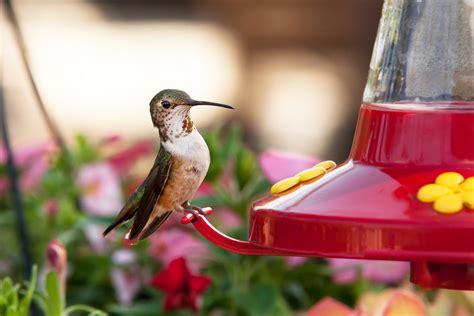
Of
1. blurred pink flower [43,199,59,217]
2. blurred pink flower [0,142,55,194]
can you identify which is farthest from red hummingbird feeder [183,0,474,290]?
blurred pink flower [0,142,55,194]

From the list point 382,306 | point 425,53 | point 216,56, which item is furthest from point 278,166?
point 216,56

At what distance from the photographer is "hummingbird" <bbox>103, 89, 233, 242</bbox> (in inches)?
66.9

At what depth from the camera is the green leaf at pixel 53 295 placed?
6.04ft

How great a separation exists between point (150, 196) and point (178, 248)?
120 cm

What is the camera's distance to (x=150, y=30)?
12453 millimetres

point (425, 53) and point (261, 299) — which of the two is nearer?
point (425, 53)

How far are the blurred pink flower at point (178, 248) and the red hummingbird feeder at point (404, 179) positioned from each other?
1000mm

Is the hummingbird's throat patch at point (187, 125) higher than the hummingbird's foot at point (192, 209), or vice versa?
the hummingbird's throat patch at point (187, 125)

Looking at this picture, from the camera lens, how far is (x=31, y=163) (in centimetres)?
344

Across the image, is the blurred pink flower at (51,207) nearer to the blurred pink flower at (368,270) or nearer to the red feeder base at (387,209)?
the blurred pink flower at (368,270)

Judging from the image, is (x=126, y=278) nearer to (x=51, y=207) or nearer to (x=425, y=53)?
(x=51, y=207)

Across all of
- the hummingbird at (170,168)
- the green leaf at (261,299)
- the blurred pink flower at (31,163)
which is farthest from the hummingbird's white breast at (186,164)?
the blurred pink flower at (31,163)

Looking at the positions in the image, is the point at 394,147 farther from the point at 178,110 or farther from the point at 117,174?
the point at 117,174

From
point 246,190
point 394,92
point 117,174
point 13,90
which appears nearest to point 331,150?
point 13,90
